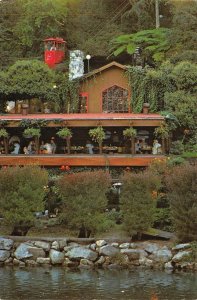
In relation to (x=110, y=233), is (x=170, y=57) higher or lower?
higher

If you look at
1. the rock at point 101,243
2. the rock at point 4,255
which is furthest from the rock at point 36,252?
the rock at point 101,243

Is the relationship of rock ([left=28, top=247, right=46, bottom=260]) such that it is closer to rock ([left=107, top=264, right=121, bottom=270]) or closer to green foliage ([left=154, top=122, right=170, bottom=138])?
rock ([left=107, top=264, right=121, bottom=270])

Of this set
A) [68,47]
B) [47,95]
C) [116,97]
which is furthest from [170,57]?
[68,47]

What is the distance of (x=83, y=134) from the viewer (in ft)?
124

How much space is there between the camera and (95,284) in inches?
801

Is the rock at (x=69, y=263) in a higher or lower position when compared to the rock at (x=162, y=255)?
lower

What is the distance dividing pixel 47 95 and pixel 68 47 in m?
13.3

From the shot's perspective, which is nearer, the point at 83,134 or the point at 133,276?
the point at 133,276

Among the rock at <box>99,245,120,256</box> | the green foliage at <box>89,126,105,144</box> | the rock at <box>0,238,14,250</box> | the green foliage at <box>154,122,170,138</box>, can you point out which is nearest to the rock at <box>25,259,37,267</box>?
the rock at <box>0,238,14,250</box>

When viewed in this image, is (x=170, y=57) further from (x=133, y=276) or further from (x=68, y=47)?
(x=133, y=276)

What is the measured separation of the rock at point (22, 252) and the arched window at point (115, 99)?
1968 centimetres

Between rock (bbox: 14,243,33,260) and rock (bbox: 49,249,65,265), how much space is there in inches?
34.6

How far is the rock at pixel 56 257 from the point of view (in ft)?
81.7

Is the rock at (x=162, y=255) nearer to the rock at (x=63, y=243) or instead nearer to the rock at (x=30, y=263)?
the rock at (x=63, y=243)
